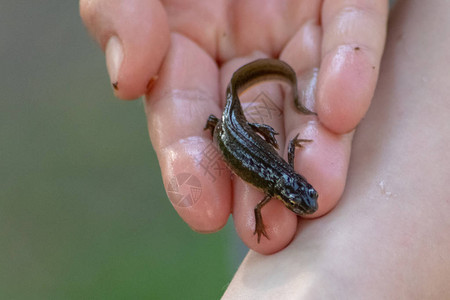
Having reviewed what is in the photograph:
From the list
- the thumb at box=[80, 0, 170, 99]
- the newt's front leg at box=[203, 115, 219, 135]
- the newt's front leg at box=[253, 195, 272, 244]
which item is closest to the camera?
the newt's front leg at box=[253, 195, 272, 244]

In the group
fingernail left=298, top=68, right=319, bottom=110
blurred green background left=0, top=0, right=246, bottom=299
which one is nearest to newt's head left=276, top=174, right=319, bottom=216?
fingernail left=298, top=68, right=319, bottom=110

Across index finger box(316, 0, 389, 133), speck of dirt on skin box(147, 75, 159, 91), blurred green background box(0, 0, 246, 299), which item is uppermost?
index finger box(316, 0, 389, 133)

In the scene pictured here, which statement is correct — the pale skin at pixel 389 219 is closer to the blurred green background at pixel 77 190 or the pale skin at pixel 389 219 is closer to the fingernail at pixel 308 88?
the fingernail at pixel 308 88

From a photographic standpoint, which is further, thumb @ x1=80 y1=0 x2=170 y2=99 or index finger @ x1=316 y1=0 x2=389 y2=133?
thumb @ x1=80 y1=0 x2=170 y2=99

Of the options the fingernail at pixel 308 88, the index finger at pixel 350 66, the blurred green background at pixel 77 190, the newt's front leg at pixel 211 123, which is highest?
the index finger at pixel 350 66

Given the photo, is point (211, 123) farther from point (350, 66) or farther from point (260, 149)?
point (350, 66)

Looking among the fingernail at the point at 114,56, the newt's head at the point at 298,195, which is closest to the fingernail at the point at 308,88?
the newt's head at the point at 298,195

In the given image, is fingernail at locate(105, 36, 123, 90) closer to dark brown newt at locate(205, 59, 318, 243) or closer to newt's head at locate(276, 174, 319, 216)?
dark brown newt at locate(205, 59, 318, 243)

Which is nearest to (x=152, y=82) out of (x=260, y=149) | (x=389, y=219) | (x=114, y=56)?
(x=114, y=56)

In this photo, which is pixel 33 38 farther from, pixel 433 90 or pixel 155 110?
pixel 433 90
